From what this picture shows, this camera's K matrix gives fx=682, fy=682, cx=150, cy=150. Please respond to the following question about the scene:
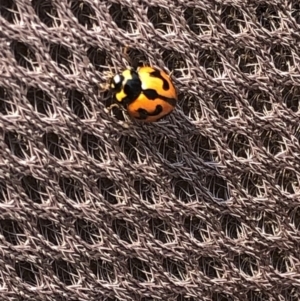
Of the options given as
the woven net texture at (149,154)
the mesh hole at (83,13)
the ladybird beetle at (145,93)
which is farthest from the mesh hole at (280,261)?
the mesh hole at (83,13)

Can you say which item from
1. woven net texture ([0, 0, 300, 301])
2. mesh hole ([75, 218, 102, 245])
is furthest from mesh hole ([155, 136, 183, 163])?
mesh hole ([75, 218, 102, 245])

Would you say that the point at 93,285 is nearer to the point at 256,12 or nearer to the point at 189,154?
the point at 189,154

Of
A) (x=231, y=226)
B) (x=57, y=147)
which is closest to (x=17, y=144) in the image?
(x=57, y=147)

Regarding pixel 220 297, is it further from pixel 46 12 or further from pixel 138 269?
pixel 46 12

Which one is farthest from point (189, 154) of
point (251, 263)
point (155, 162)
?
point (251, 263)

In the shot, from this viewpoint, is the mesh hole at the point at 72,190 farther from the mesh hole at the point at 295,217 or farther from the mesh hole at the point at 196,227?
the mesh hole at the point at 295,217
